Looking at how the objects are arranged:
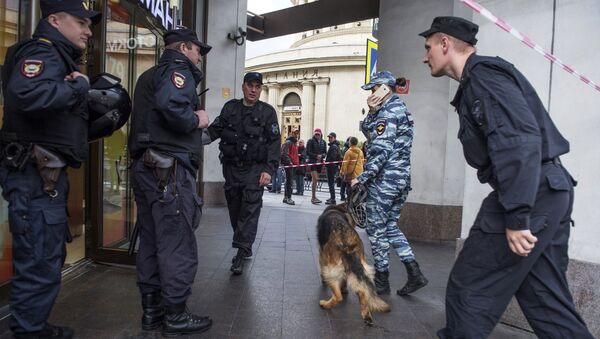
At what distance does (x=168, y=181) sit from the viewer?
2.92 m

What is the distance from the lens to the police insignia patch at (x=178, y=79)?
2.88m

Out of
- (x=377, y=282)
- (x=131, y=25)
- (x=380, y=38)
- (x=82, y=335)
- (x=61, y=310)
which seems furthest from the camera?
(x=380, y=38)

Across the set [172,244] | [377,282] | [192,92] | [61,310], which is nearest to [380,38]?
[377,282]

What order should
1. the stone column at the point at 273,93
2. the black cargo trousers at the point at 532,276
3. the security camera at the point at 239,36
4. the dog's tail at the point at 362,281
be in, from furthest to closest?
the stone column at the point at 273,93, the security camera at the point at 239,36, the dog's tail at the point at 362,281, the black cargo trousers at the point at 532,276

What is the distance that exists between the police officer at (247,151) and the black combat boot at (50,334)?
195 centimetres

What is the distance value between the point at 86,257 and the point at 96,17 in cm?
279

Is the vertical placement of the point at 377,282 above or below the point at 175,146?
below

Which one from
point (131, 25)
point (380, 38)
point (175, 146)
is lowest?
point (175, 146)

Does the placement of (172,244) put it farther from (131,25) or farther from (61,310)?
(131,25)

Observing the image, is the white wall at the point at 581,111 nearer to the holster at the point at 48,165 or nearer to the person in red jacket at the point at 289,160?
the holster at the point at 48,165

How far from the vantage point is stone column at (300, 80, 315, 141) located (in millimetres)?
35656

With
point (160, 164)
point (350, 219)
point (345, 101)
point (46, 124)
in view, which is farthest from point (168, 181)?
point (345, 101)

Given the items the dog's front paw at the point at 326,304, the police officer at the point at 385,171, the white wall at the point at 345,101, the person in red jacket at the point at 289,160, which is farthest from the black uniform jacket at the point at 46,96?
the white wall at the point at 345,101

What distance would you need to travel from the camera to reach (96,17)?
8.81ft
